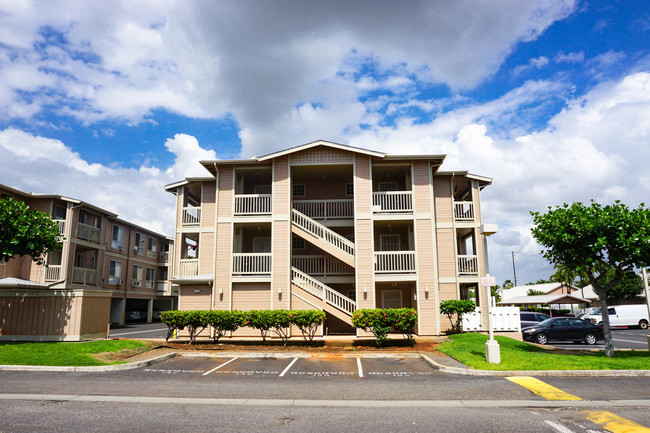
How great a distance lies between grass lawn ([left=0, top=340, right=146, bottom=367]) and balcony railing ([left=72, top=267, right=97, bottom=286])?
46.1 feet

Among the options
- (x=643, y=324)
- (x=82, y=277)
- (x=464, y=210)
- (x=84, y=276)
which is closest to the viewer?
(x=464, y=210)

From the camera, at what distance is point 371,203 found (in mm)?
21781

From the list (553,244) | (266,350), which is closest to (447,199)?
(553,244)

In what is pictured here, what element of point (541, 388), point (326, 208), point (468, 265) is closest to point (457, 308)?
point (468, 265)

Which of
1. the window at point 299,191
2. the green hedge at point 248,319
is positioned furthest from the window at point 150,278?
the green hedge at point 248,319

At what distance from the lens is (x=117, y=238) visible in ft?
116

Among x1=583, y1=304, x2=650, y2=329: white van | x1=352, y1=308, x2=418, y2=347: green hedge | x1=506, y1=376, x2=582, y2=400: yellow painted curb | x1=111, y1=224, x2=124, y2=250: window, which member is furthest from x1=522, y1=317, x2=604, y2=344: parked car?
x1=111, y1=224, x2=124, y2=250: window

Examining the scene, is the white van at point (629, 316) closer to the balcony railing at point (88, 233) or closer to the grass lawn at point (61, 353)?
the grass lawn at point (61, 353)

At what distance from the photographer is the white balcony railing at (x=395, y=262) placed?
2173cm

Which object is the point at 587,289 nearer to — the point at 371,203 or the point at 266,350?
the point at 371,203

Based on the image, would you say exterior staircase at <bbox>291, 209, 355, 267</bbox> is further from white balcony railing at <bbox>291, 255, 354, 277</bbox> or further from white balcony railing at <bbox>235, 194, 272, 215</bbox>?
white balcony railing at <bbox>291, 255, 354, 277</bbox>

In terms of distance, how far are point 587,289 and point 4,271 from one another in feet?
209

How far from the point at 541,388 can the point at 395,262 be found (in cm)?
1210

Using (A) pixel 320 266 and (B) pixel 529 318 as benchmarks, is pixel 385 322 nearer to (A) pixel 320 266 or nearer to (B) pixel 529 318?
(A) pixel 320 266
